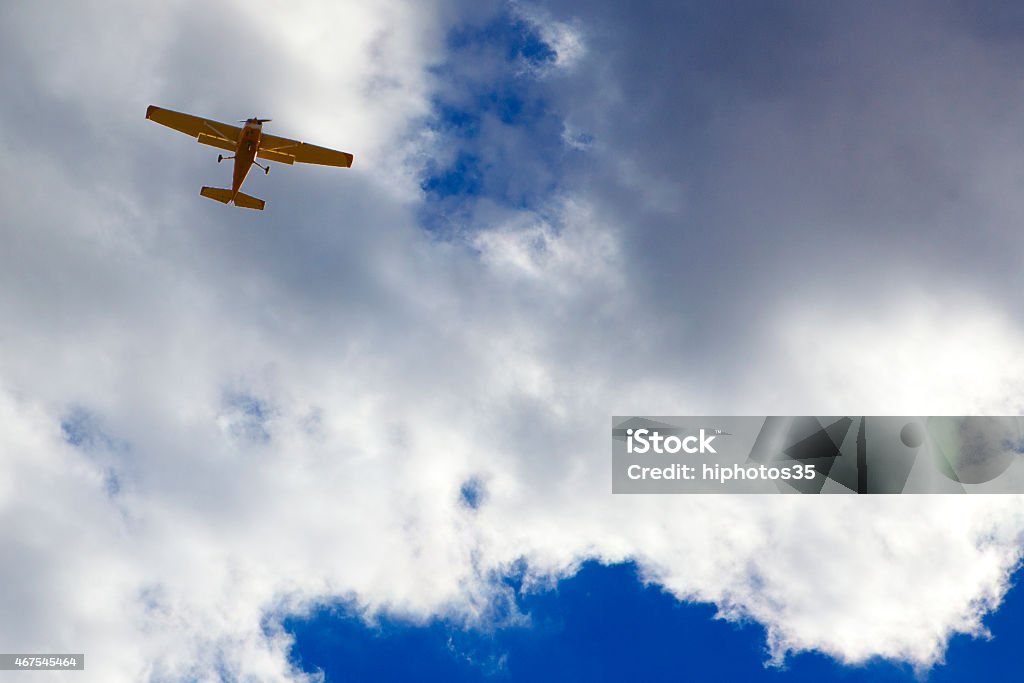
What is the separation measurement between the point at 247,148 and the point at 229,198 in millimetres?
10982

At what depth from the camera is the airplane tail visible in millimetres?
169000

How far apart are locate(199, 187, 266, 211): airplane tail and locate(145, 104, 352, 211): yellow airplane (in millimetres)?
2039

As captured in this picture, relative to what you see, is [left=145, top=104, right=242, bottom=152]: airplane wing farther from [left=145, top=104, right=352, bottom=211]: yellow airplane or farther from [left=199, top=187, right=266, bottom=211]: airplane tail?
[left=199, top=187, right=266, bottom=211]: airplane tail

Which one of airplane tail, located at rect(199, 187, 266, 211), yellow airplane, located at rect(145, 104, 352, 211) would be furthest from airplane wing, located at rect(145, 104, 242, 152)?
airplane tail, located at rect(199, 187, 266, 211)

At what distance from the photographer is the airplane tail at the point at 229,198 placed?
16900cm

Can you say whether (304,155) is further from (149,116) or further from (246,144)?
(149,116)

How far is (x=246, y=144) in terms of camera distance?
532ft

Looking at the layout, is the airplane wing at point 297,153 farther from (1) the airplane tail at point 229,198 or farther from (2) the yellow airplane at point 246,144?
(1) the airplane tail at point 229,198

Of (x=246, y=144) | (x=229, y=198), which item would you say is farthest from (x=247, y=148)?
(x=229, y=198)

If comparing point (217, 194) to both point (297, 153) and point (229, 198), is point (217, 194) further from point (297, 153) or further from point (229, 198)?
point (297, 153)

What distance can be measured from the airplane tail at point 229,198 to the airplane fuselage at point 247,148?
20.1 ft

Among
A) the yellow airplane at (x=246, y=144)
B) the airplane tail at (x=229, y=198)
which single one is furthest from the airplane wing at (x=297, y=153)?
the airplane tail at (x=229, y=198)

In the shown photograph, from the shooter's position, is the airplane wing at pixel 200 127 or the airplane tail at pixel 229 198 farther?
the airplane tail at pixel 229 198

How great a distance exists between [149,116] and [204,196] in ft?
50.9
